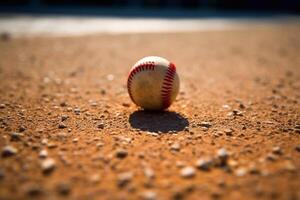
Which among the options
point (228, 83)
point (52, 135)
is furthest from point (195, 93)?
point (52, 135)

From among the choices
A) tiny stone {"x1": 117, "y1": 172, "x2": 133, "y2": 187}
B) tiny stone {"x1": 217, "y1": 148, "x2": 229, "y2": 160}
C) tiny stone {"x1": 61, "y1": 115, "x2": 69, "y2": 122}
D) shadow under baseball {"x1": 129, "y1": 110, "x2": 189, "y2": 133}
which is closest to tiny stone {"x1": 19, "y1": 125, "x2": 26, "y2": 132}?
tiny stone {"x1": 61, "y1": 115, "x2": 69, "y2": 122}

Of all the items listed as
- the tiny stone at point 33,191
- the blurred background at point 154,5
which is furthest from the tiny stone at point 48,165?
the blurred background at point 154,5

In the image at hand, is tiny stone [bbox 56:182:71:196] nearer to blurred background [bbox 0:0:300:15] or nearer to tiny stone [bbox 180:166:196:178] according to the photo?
tiny stone [bbox 180:166:196:178]

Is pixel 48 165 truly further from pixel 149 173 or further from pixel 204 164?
pixel 204 164

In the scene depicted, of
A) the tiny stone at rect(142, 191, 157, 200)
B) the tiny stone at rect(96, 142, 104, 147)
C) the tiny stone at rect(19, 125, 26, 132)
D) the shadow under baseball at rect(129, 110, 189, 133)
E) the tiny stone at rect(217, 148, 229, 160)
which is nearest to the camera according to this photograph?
the tiny stone at rect(142, 191, 157, 200)

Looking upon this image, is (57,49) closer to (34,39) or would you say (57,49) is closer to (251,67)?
(34,39)
